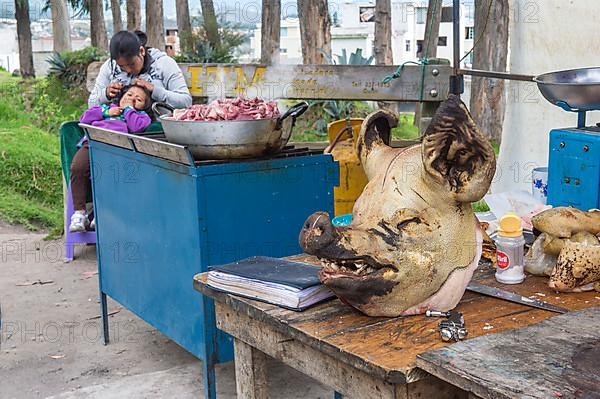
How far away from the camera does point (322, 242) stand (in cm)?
200

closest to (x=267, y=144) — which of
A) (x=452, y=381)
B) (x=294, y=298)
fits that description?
(x=294, y=298)

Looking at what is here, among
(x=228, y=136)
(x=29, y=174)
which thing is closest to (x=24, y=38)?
(x=29, y=174)

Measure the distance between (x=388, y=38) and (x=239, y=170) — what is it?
1149 centimetres

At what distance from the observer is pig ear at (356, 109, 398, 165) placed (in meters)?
2.43

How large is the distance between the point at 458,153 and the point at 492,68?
1021cm

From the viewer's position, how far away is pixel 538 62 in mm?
5660

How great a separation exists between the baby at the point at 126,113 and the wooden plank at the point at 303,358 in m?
2.71

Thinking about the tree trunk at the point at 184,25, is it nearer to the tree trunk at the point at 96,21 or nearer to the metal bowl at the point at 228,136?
the tree trunk at the point at 96,21

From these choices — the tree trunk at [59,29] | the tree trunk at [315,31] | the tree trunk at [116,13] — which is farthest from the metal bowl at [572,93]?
the tree trunk at [116,13]

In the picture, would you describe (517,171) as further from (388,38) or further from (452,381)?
(388,38)

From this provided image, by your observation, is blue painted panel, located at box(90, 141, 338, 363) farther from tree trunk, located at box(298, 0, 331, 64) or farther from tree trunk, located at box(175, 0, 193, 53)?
tree trunk, located at box(175, 0, 193, 53)

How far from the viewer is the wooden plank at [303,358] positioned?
6.40 ft

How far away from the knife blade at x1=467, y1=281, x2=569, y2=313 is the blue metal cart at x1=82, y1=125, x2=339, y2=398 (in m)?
1.27

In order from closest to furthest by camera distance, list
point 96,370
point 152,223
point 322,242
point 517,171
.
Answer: point 322,242 → point 152,223 → point 96,370 → point 517,171
